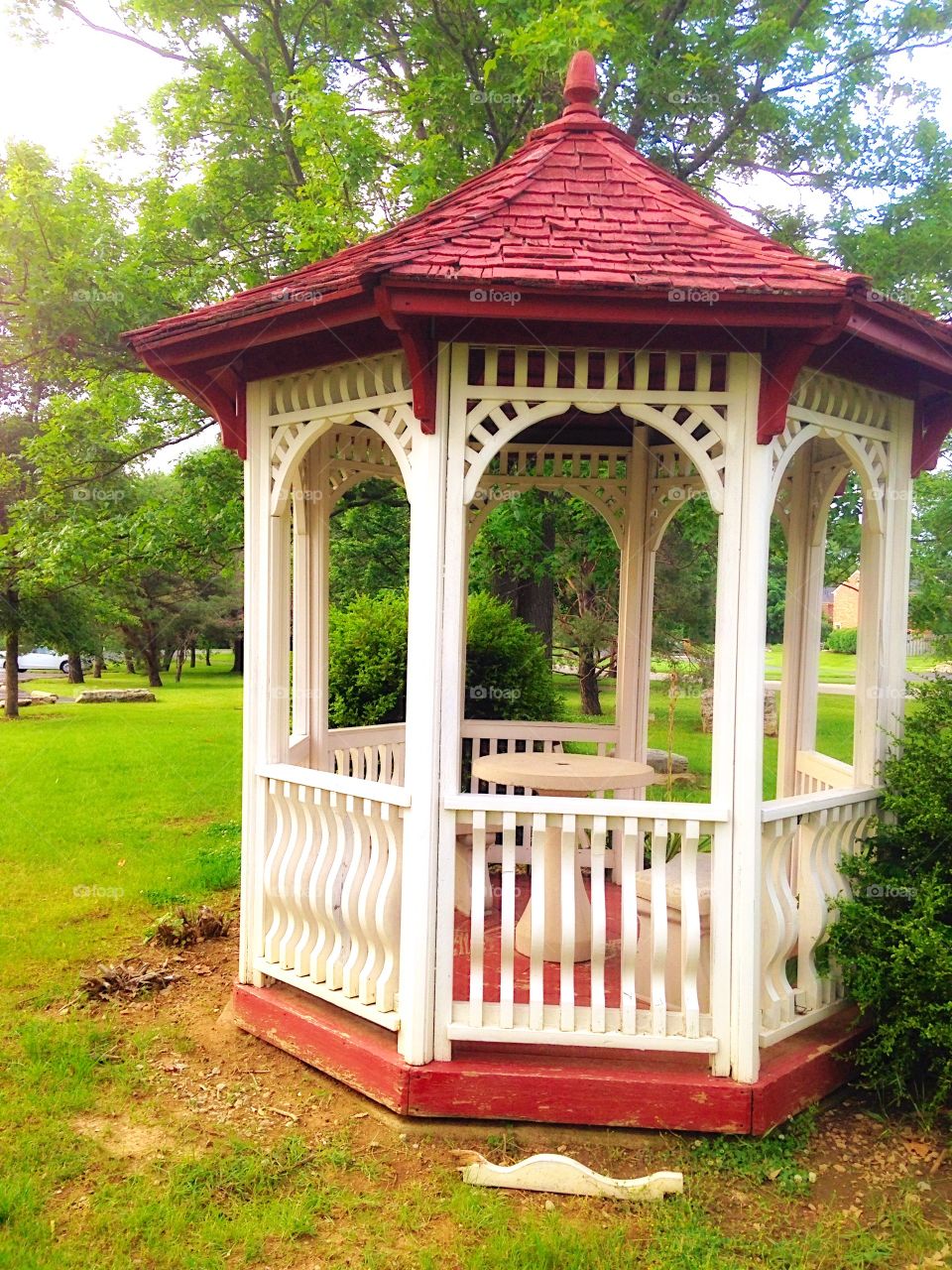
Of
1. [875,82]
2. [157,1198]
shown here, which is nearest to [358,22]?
[875,82]

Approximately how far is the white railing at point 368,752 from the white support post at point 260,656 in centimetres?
119

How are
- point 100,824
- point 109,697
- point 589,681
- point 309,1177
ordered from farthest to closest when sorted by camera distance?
point 109,697, point 589,681, point 100,824, point 309,1177

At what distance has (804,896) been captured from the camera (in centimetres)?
430

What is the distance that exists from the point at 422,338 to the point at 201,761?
11.4m

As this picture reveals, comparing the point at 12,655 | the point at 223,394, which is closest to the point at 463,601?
the point at 223,394

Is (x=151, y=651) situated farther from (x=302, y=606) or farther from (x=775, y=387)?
(x=775, y=387)

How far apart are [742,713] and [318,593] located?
9.25 ft

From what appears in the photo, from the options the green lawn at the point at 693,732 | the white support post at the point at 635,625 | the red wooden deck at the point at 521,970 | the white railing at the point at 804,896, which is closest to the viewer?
the white railing at the point at 804,896

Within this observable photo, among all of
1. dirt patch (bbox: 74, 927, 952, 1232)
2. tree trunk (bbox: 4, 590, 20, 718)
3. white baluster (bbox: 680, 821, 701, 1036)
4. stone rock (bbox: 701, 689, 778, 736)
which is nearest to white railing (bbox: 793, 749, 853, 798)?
white baluster (bbox: 680, 821, 701, 1036)

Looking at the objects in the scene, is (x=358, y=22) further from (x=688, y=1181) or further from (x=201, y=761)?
(x=688, y=1181)

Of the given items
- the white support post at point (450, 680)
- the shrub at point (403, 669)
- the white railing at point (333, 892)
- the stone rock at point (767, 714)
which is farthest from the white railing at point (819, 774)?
the stone rock at point (767, 714)

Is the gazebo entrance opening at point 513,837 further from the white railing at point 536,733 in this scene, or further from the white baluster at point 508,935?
the white railing at point 536,733

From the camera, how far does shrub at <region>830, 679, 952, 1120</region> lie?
365cm

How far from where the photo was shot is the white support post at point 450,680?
3.69 m
